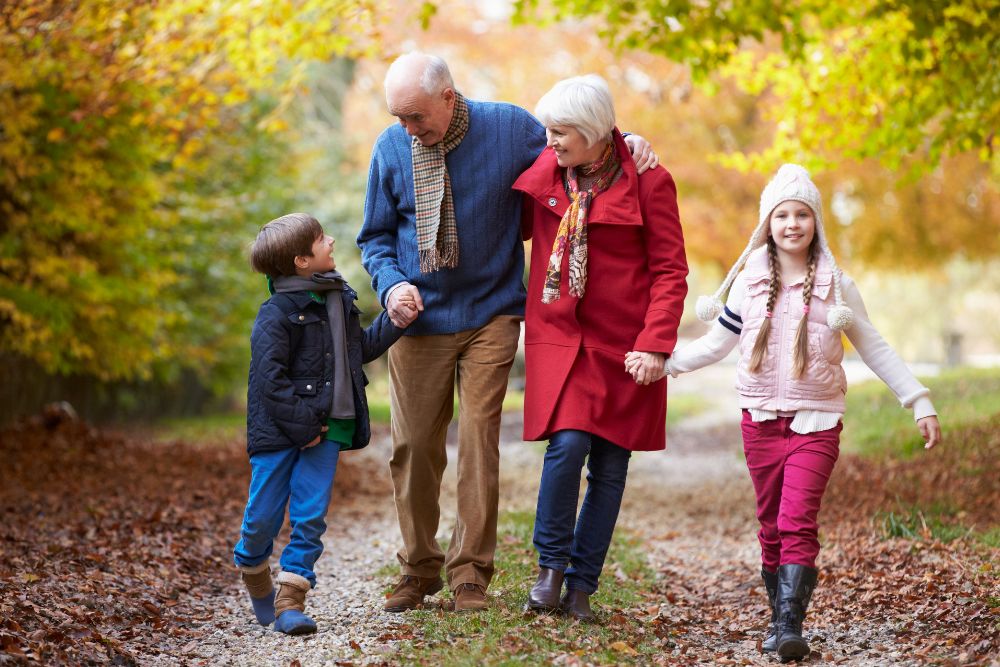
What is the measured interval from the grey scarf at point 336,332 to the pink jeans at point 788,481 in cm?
157

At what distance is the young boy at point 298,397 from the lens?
4195mm

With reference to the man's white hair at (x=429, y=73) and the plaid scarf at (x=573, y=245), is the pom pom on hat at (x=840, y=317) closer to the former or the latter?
the plaid scarf at (x=573, y=245)

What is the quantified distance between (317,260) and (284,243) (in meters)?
0.15

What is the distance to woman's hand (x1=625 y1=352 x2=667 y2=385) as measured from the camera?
4086 mm

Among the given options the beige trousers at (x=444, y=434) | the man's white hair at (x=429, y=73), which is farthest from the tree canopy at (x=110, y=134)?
the beige trousers at (x=444, y=434)

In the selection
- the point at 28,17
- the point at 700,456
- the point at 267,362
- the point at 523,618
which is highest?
the point at 28,17

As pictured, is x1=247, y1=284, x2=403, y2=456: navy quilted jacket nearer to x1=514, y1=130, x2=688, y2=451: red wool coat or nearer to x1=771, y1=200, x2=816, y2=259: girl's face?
x1=514, y1=130, x2=688, y2=451: red wool coat

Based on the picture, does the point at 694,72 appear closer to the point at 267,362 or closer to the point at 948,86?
the point at 948,86

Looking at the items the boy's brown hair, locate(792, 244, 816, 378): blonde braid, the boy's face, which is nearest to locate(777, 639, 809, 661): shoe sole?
locate(792, 244, 816, 378): blonde braid

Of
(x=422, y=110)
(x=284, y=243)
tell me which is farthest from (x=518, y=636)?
(x=422, y=110)

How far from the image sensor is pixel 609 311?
424 centimetres

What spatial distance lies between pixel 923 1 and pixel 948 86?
0.97 m

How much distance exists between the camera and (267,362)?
164 inches

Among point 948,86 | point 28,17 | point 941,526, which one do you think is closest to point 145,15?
point 28,17
